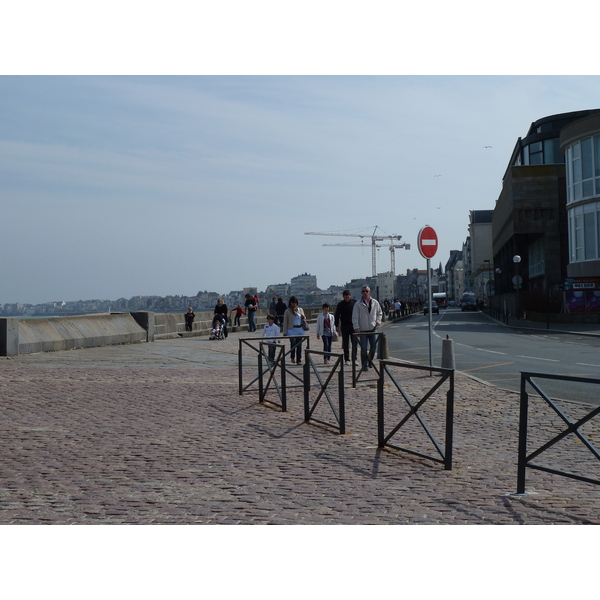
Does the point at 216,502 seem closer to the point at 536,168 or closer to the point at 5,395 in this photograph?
the point at 5,395

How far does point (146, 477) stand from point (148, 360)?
13128 millimetres

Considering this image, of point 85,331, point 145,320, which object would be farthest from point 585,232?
point 85,331

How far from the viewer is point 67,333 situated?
2278 centimetres

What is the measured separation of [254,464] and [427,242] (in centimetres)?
859

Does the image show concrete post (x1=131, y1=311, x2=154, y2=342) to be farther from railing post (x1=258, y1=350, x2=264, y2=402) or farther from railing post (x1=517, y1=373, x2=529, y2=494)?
railing post (x1=517, y1=373, x2=529, y2=494)

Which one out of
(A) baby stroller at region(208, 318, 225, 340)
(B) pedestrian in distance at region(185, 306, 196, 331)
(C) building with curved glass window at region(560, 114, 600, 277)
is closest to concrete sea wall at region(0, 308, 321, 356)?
(B) pedestrian in distance at region(185, 306, 196, 331)

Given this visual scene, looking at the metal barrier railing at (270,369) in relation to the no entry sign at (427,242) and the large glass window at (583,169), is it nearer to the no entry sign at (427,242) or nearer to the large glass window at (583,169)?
the no entry sign at (427,242)

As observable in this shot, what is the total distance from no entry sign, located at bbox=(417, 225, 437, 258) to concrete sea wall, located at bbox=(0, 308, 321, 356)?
11.0m

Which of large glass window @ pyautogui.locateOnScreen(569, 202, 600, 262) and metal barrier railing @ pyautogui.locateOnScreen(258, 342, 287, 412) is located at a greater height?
large glass window @ pyautogui.locateOnScreen(569, 202, 600, 262)

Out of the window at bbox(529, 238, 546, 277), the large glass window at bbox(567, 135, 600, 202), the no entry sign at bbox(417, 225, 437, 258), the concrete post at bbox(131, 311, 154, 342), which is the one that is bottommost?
the concrete post at bbox(131, 311, 154, 342)

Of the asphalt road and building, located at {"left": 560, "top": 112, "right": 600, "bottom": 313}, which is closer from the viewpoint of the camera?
the asphalt road

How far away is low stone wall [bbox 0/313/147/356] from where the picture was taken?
19578 millimetres

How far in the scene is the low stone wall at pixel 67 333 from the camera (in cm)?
1958

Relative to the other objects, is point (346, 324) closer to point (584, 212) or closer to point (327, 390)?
point (327, 390)
